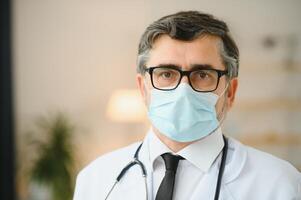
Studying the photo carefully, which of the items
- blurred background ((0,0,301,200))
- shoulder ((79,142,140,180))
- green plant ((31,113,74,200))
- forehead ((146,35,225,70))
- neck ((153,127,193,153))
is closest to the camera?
forehead ((146,35,225,70))

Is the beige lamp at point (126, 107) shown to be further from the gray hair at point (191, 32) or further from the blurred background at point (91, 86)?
the gray hair at point (191, 32)

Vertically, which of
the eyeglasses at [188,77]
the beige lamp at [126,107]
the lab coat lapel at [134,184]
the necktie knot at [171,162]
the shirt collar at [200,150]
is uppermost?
the eyeglasses at [188,77]

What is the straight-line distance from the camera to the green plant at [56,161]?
3584 millimetres

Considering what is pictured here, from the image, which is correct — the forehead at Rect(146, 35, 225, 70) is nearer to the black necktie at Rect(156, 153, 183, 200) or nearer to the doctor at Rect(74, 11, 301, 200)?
the doctor at Rect(74, 11, 301, 200)

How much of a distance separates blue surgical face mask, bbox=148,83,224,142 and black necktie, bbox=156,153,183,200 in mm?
60

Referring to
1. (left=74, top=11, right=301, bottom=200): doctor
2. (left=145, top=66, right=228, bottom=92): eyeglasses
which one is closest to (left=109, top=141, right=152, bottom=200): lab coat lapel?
(left=74, top=11, right=301, bottom=200): doctor

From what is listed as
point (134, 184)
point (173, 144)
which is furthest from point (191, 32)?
point (134, 184)

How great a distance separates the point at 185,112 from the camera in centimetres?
125

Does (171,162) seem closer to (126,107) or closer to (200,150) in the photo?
(200,150)

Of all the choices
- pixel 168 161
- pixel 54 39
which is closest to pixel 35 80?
pixel 54 39

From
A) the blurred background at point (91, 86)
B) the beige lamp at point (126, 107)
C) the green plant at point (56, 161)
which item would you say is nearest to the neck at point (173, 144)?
the blurred background at point (91, 86)

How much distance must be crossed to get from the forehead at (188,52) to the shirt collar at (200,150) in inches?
8.5

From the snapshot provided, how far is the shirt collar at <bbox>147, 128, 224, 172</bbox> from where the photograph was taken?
4.19 feet

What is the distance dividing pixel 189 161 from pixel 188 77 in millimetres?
246
